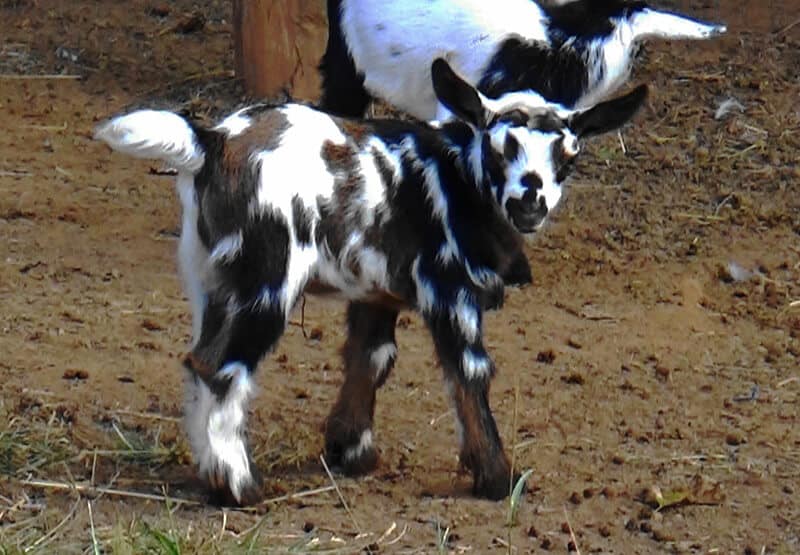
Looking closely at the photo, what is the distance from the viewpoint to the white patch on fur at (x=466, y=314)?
490 centimetres

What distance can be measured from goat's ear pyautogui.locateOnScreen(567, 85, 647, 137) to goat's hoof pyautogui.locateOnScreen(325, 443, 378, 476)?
1082 mm

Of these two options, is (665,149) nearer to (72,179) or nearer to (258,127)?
(72,179)

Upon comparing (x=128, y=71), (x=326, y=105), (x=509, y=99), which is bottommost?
(x=128, y=71)

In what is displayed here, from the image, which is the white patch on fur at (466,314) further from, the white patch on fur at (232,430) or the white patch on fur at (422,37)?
the white patch on fur at (422,37)

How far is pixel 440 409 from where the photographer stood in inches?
223

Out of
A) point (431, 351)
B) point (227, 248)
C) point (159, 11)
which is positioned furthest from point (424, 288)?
point (159, 11)

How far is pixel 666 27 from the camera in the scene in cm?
661

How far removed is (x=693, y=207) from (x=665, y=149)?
1.74 ft

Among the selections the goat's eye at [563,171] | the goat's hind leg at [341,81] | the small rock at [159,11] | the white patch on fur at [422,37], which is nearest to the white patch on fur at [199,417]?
the goat's eye at [563,171]

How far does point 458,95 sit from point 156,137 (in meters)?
0.87

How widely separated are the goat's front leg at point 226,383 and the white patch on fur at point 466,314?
0.50 meters

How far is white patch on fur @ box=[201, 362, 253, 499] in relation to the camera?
4.69 meters

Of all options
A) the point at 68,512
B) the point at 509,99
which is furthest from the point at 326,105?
the point at 68,512

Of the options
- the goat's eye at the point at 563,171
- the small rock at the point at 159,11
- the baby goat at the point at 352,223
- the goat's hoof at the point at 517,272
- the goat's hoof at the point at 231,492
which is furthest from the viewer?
the small rock at the point at 159,11
